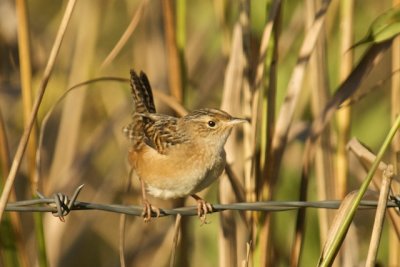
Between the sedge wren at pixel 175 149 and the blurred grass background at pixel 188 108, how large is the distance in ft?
0.29

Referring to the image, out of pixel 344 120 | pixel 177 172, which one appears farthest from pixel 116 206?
pixel 344 120

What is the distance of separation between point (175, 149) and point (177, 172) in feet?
0.56

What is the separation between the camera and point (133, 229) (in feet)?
15.0

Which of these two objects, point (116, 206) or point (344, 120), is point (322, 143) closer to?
point (344, 120)

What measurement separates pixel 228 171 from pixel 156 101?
1109 mm

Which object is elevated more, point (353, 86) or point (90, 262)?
point (353, 86)

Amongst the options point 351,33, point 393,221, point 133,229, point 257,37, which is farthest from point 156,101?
point 393,221

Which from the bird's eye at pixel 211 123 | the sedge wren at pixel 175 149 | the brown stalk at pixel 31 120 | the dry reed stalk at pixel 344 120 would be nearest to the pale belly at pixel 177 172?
the sedge wren at pixel 175 149

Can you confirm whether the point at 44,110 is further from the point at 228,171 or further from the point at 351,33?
the point at 351,33

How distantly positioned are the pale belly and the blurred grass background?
0.08 m

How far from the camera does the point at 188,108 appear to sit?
4344 mm

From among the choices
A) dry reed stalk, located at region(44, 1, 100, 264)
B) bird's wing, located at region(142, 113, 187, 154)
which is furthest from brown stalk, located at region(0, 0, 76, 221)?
dry reed stalk, located at region(44, 1, 100, 264)

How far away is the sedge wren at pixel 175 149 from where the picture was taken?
12.0 feet

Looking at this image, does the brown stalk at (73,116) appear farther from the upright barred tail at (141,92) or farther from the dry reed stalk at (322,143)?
the dry reed stalk at (322,143)
